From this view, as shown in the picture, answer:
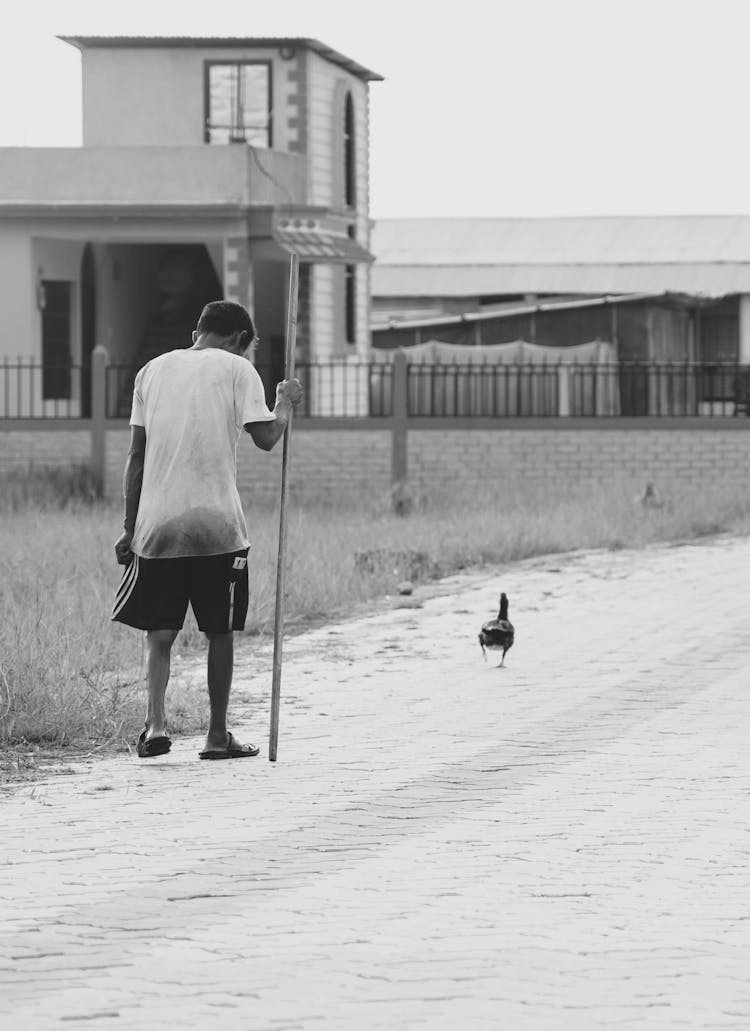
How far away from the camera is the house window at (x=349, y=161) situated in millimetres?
35000

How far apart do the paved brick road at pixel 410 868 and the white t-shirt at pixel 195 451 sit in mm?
956

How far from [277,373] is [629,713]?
69.4 ft

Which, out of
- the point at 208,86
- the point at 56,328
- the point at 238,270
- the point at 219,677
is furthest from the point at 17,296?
the point at 219,677

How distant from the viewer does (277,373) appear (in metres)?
30.5

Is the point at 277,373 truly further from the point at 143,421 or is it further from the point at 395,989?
the point at 395,989

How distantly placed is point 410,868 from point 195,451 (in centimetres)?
250

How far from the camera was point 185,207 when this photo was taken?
3041 centimetres

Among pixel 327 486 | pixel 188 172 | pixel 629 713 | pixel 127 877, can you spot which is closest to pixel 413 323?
pixel 188 172

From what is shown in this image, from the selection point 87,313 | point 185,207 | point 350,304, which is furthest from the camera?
point 350,304

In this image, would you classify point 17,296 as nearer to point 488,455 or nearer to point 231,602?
point 488,455

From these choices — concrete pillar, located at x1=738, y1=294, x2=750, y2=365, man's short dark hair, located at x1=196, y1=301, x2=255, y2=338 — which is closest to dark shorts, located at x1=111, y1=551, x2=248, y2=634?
man's short dark hair, located at x1=196, y1=301, x2=255, y2=338

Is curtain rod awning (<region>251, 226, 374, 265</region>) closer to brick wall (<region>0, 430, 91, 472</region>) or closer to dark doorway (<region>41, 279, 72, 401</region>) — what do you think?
dark doorway (<region>41, 279, 72, 401</region>)

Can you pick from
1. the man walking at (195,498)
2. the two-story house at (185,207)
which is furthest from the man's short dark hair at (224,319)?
the two-story house at (185,207)

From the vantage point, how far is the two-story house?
3072cm
